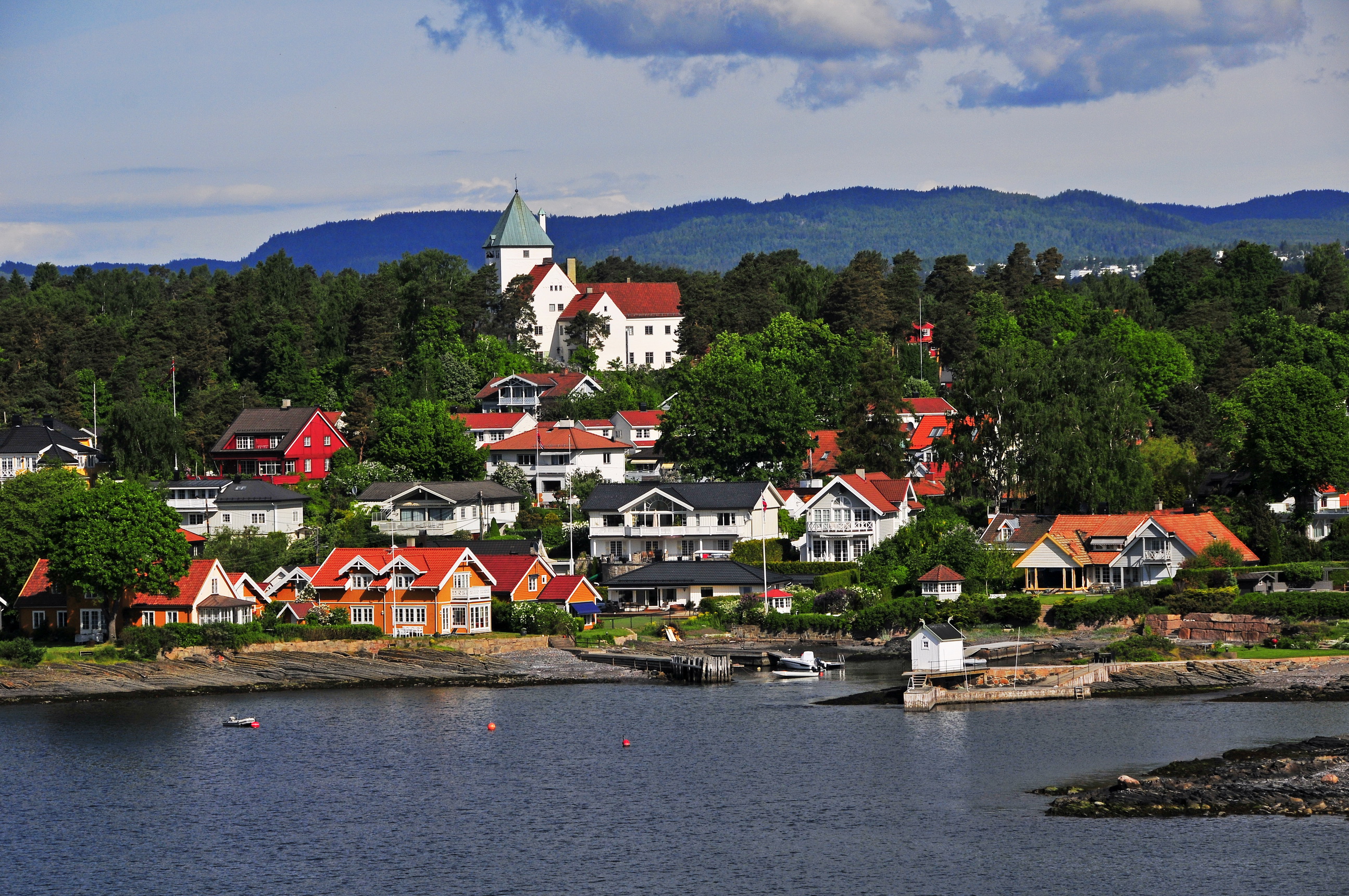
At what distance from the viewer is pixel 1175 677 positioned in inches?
2574

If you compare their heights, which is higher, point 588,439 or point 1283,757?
point 588,439

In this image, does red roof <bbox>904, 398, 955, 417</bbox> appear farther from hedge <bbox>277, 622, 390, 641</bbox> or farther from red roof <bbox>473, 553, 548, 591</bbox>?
hedge <bbox>277, 622, 390, 641</bbox>

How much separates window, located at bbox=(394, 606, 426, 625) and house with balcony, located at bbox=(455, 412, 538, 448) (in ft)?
107

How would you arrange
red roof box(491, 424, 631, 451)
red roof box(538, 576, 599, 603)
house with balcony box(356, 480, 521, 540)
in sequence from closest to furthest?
red roof box(538, 576, 599, 603), house with balcony box(356, 480, 521, 540), red roof box(491, 424, 631, 451)

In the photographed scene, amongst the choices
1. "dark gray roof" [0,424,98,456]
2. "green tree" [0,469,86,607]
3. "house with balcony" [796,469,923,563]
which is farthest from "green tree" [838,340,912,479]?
"dark gray roof" [0,424,98,456]

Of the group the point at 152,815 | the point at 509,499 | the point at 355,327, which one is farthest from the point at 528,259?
the point at 152,815

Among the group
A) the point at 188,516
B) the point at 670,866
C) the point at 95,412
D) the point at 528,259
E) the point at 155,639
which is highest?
the point at 528,259

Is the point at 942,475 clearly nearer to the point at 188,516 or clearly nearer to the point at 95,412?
the point at 188,516

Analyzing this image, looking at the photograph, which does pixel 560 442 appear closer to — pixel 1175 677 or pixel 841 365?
pixel 841 365

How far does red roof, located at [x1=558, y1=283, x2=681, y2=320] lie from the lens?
13238 cm

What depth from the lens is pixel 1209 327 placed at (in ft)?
431

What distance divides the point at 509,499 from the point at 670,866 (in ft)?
179

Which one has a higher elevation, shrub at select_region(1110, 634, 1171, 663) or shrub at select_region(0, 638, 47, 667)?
shrub at select_region(0, 638, 47, 667)

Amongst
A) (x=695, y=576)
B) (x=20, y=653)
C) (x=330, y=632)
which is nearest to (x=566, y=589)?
(x=695, y=576)
